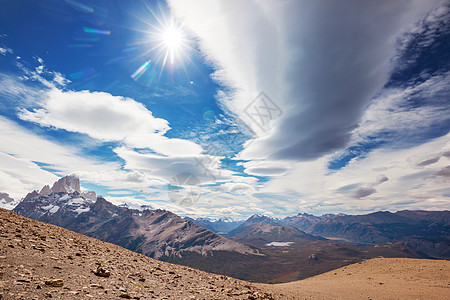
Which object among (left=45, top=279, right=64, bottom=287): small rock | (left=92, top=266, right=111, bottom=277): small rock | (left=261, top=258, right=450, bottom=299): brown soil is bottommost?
(left=261, top=258, right=450, bottom=299): brown soil

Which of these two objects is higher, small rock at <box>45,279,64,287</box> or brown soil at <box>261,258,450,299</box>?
small rock at <box>45,279,64,287</box>

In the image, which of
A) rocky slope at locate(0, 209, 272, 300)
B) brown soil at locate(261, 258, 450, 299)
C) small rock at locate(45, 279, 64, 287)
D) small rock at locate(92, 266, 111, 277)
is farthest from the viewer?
brown soil at locate(261, 258, 450, 299)

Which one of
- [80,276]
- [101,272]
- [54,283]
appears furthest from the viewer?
[101,272]

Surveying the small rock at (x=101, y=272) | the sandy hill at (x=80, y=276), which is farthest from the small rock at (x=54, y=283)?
the small rock at (x=101, y=272)

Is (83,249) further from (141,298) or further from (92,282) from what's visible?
(141,298)

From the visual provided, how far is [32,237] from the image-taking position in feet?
45.7

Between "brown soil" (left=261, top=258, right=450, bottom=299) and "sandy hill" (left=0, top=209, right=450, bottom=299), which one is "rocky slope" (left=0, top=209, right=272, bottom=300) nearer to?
"sandy hill" (left=0, top=209, right=450, bottom=299)

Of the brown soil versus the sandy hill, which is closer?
the sandy hill

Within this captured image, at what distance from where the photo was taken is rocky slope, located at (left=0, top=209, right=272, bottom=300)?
855cm

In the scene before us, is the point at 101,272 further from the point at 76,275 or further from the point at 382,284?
the point at 382,284

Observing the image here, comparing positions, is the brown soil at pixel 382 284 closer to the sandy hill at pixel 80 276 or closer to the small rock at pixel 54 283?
the sandy hill at pixel 80 276

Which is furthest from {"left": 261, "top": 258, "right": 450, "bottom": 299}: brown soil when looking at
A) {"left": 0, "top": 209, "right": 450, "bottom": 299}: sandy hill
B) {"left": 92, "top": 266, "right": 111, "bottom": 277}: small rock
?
{"left": 92, "top": 266, "right": 111, "bottom": 277}: small rock

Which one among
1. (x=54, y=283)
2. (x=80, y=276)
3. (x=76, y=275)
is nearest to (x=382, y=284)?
(x=80, y=276)

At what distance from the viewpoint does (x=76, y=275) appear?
10930 mm
